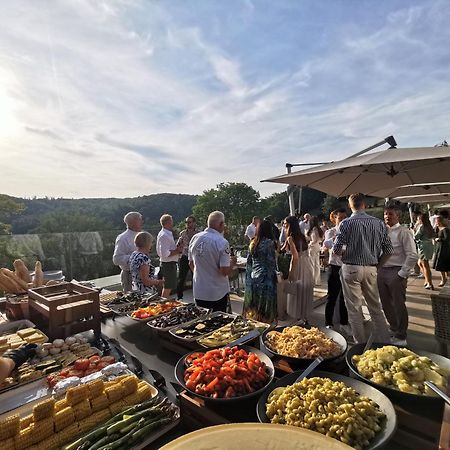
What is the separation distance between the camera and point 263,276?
3908 mm

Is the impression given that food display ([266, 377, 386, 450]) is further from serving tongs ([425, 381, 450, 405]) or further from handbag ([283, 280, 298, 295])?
handbag ([283, 280, 298, 295])

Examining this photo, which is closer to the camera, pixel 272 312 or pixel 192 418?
pixel 192 418

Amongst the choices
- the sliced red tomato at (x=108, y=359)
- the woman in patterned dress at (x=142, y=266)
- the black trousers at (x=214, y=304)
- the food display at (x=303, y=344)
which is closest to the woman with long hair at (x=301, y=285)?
the black trousers at (x=214, y=304)

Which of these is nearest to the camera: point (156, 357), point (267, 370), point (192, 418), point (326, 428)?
point (326, 428)

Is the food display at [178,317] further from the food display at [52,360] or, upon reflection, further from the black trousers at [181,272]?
the black trousers at [181,272]

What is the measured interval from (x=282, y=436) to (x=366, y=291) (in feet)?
11.9

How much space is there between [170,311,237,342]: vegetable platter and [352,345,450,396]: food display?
3.38ft

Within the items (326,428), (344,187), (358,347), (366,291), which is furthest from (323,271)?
(326,428)

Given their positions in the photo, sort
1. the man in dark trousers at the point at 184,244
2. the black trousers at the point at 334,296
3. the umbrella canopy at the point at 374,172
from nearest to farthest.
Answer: the umbrella canopy at the point at 374,172
the black trousers at the point at 334,296
the man in dark trousers at the point at 184,244

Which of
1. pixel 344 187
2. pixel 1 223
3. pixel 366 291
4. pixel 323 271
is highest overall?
pixel 344 187

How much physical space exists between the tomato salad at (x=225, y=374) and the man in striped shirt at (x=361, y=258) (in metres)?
2.81

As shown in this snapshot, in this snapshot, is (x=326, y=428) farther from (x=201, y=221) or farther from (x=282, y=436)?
(x=201, y=221)

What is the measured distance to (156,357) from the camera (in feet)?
6.54

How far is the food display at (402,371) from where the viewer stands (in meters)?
1.23
